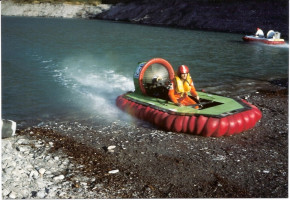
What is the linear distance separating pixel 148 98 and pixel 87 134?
7.90 feet

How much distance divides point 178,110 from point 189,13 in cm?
5438

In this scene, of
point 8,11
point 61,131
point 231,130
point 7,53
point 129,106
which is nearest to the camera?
point 231,130

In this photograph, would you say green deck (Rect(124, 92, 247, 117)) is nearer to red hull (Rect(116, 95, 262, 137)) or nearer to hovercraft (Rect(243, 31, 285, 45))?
red hull (Rect(116, 95, 262, 137))

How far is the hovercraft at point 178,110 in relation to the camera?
870 centimetres

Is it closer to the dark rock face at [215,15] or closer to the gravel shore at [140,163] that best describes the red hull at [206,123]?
the gravel shore at [140,163]

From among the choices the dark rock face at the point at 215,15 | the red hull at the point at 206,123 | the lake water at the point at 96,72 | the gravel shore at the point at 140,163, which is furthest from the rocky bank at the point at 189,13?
the gravel shore at the point at 140,163

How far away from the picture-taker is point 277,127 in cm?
988

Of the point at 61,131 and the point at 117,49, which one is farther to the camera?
the point at 117,49

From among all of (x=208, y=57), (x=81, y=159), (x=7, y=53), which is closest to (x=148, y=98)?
(x=81, y=159)

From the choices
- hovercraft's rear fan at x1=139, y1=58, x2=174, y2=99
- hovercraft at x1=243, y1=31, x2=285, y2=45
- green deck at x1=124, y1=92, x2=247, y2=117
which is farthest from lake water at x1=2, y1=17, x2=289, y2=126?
hovercraft's rear fan at x1=139, y1=58, x2=174, y2=99

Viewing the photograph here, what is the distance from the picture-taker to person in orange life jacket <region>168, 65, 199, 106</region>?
32.2 feet

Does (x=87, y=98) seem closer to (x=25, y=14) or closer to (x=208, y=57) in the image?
(x=208, y=57)

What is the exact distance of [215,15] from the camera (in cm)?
5591

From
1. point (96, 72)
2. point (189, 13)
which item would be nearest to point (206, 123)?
point (96, 72)
